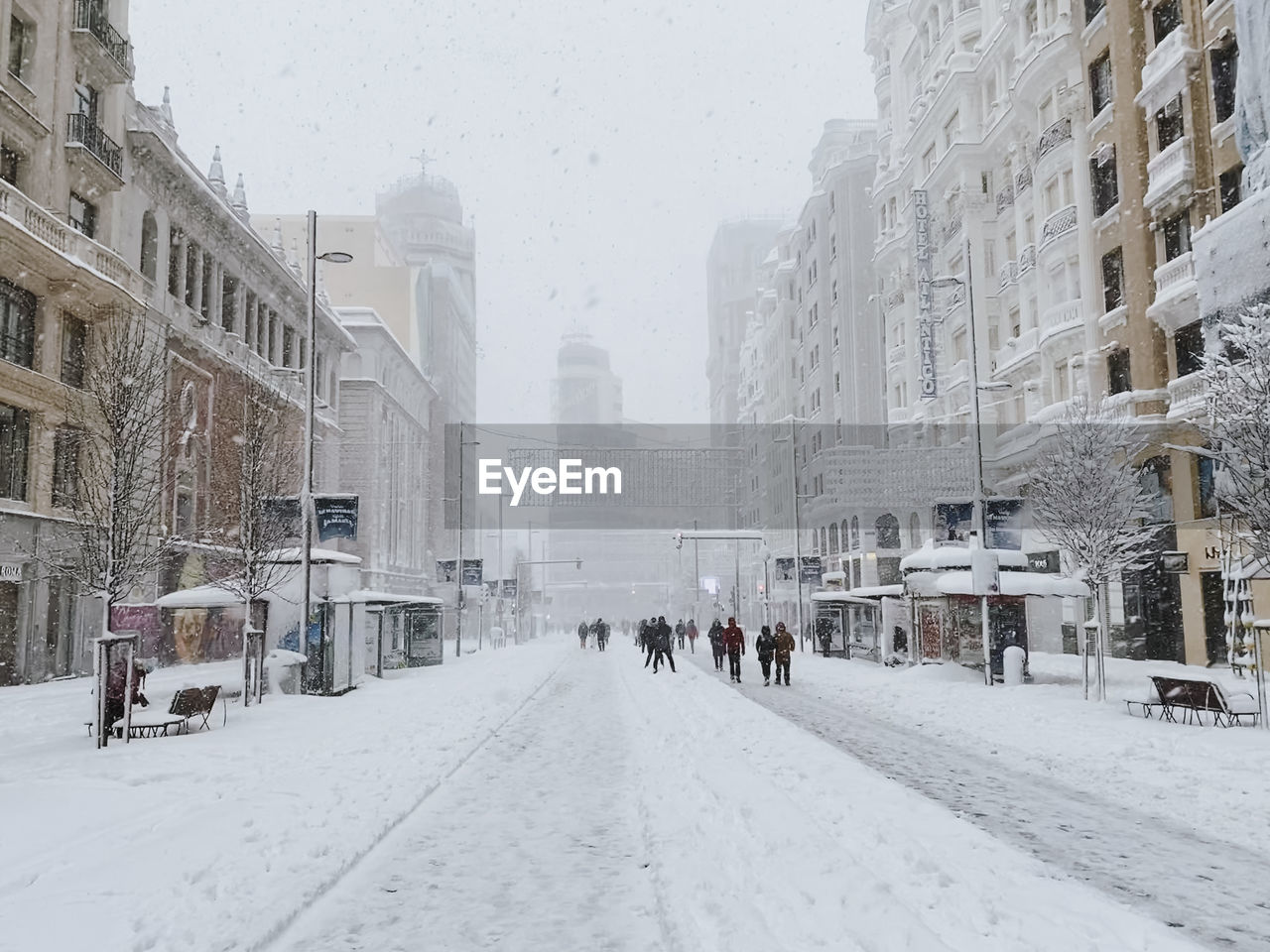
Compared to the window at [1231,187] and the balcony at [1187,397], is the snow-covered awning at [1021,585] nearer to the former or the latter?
the balcony at [1187,397]

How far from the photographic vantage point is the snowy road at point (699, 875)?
18.4 feet

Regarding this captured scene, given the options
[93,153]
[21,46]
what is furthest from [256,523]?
[21,46]

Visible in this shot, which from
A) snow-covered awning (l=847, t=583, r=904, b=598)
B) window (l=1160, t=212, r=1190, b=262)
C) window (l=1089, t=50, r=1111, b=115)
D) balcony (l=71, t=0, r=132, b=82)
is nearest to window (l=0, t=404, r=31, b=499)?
balcony (l=71, t=0, r=132, b=82)

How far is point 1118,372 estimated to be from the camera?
108ft

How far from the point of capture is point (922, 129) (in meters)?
47.6

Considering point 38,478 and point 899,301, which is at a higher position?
point 899,301

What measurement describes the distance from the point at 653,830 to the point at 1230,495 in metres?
12.9

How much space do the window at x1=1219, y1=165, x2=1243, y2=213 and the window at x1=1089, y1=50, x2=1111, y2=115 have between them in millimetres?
6829

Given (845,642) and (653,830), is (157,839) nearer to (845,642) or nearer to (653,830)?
(653,830)

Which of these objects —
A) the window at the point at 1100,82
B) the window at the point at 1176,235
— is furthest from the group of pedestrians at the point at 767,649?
the window at the point at 1100,82

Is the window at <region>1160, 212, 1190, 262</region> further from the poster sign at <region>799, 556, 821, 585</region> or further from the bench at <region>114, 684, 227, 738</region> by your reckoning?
the bench at <region>114, 684, 227, 738</region>

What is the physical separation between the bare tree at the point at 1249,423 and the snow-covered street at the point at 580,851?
653cm

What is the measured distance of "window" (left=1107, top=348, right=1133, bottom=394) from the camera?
32.2 metres

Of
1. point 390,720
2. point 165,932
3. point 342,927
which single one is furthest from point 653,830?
point 390,720
